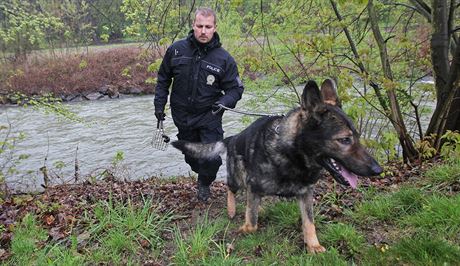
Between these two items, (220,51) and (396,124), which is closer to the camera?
(220,51)

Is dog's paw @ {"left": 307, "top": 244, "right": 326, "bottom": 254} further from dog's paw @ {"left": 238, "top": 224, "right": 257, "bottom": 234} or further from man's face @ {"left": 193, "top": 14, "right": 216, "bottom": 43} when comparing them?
man's face @ {"left": 193, "top": 14, "right": 216, "bottom": 43}

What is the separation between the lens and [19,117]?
55.5 feet

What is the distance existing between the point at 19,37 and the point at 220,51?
21.4 metres

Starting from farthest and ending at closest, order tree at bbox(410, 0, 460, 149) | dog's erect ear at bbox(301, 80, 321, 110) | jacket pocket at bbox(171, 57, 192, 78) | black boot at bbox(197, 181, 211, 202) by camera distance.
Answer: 1. tree at bbox(410, 0, 460, 149)
2. black boot at bbox(197, 181, 211, 202)
3. jacket pocket at bbox(171, 57, 192, 78)
4. dog's erect ear at bbox(301, 80, 321, 110)

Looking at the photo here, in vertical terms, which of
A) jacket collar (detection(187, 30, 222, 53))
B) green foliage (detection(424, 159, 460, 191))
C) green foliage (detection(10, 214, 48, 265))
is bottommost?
green foliage (detection(10, 214, 48, 265))

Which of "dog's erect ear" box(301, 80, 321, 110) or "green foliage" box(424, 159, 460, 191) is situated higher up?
"dog's erect ear" box(301, 80, 321, 110)

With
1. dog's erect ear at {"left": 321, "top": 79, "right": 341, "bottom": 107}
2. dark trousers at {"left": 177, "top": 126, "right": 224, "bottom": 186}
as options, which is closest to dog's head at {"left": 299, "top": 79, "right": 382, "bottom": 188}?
dog's erect ear at {"left": 321, "top": 79, "right": 341, "bottom": 107}

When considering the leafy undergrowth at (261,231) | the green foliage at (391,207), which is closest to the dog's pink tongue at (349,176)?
the leafy undergrowth at (261,231)

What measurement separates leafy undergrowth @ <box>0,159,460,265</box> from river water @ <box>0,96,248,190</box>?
394cm

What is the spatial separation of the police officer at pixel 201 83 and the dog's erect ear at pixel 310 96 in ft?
5.15

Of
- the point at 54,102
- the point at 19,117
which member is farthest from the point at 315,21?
the point at 19,117

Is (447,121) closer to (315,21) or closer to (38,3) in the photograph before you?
(315,21)

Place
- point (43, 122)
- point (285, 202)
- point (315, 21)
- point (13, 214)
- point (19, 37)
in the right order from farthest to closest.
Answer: point (19, 37) < point (43, 122) < point (315, 21) < point (13, 214) < point (285, 202)

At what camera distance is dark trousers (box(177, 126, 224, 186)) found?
192 inches
